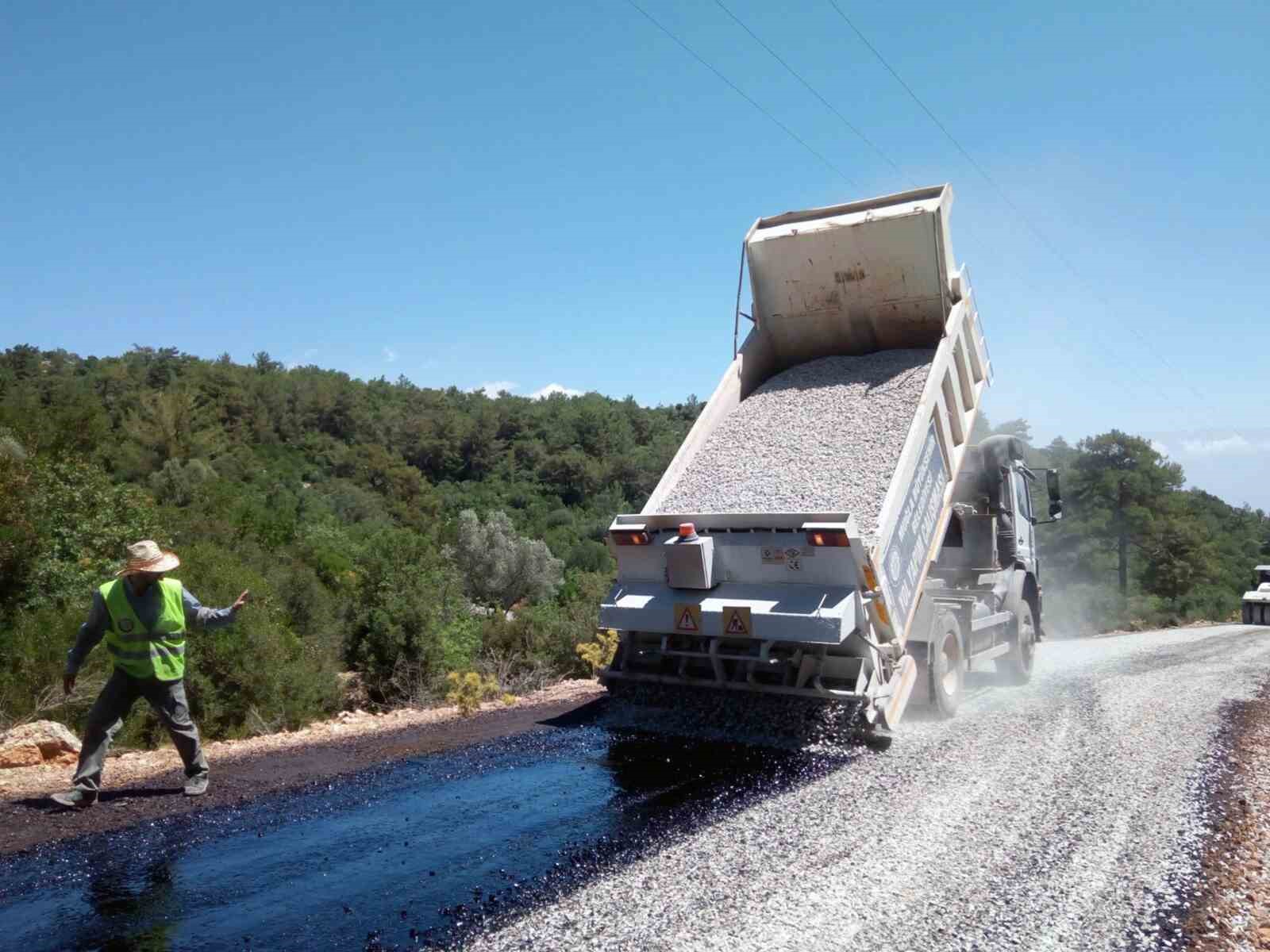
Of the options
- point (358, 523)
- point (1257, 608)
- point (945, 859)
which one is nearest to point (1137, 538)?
point (1257, 608)

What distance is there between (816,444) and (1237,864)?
4.09m

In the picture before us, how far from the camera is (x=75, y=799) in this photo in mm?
5234

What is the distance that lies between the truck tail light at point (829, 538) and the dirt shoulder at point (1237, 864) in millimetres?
2481

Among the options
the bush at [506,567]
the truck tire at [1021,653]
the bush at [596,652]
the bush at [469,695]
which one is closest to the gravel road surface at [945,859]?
the truck tire at [1021,653]

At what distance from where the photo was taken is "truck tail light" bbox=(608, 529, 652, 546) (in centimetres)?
696

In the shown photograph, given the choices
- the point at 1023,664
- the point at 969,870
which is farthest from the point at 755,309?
the point at 969,870

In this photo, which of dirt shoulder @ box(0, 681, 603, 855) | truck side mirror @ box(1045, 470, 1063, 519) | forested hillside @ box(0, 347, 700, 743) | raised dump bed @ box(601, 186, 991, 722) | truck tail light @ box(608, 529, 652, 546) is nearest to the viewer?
dirt shoulder @ box(0, 681, 603, 855)

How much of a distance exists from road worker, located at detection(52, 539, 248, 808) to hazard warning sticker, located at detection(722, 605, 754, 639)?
309 cm

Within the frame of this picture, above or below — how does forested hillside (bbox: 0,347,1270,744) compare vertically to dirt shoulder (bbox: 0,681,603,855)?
above

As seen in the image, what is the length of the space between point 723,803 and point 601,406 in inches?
2138

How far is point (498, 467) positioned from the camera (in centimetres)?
4969

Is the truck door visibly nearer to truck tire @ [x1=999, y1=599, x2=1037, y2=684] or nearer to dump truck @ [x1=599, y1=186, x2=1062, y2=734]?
dump truck @ [x1=599, y1=186, x2=1062, y2=734]

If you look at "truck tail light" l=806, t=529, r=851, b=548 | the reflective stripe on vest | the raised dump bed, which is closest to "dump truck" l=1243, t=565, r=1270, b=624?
the raised dump bed

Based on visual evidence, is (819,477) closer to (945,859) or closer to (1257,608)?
(945,859)
